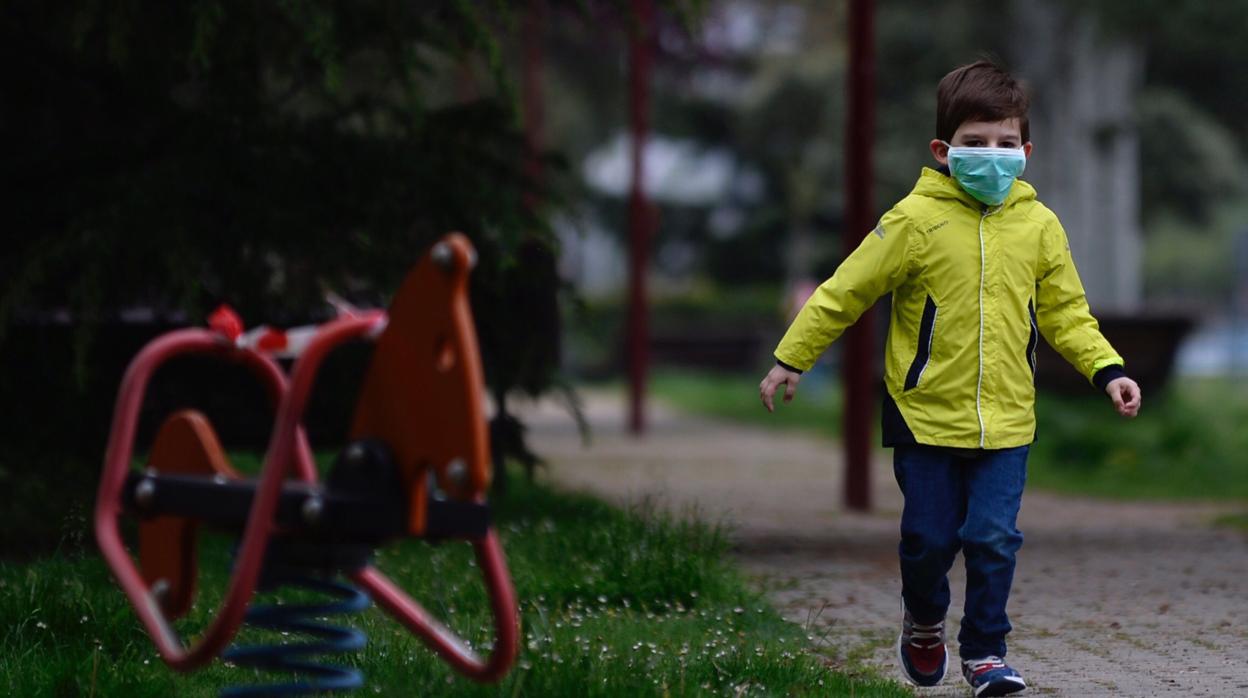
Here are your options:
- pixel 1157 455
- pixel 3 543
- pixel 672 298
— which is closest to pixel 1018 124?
pixel 3 543

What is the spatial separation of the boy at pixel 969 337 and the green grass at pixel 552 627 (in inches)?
14.9

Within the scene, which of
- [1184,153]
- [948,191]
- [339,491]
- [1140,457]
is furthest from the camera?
[1184,153]

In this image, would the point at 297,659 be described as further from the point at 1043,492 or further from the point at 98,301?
the point at 1043,492

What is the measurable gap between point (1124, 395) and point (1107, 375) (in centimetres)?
9

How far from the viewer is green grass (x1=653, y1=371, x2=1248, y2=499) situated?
499 inches

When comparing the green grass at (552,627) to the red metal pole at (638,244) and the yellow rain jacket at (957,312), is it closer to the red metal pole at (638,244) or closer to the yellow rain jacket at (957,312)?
the yellow rain jacket at (957,312)

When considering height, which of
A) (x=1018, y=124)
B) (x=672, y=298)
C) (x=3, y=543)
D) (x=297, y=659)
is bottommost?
(x=672, y=298)

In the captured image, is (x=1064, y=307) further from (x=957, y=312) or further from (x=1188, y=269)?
(x=1188, y=269)

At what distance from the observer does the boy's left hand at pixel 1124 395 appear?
4684 millimetres

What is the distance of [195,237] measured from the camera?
24.6 feet

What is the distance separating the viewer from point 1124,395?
15.6 feet

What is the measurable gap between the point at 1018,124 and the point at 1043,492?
25.9 feet

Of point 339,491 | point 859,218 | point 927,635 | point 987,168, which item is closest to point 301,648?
point 339,491

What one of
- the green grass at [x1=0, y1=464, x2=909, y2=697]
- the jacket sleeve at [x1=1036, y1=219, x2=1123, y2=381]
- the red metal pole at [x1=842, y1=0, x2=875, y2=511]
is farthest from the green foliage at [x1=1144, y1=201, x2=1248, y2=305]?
the jacket sleeve at [x1=1036, y1=219, x2=1123, y2=381]
